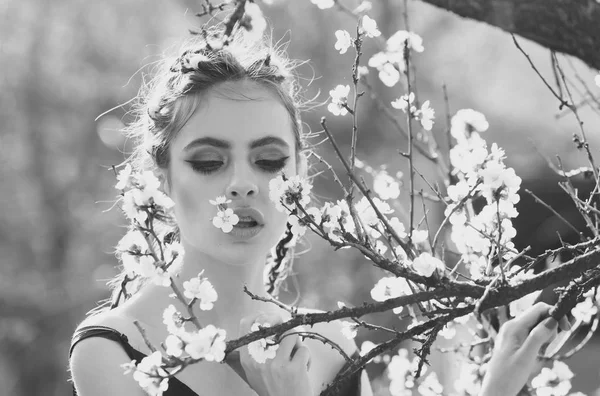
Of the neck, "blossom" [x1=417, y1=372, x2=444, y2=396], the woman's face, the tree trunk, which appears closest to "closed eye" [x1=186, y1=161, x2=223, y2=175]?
the woman's face

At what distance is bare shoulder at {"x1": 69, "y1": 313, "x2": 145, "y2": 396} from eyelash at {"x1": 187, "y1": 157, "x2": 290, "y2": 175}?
39cm

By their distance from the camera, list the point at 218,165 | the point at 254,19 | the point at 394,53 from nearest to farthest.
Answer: the point at 254,19 → the point at 394,53 → the point at 218,165

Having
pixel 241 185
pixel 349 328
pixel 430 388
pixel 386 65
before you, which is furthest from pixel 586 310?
pixel 241 185

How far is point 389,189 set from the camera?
172 centimetres

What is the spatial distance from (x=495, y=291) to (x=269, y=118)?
74cm

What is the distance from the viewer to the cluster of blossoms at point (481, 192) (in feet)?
4.06

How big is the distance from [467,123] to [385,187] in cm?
28

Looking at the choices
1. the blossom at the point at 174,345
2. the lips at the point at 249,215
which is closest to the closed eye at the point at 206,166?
the lips at the point at 249,215

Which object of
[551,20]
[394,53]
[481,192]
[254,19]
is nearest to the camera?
[551,20]

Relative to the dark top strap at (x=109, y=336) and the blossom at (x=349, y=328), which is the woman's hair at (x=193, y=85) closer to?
the dark top strap at (x=109, y=336)

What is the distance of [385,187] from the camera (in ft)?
5.73

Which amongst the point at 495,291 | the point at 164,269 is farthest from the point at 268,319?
the point at 495,291

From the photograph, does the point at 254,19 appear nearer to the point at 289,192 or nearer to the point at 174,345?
the point at 289,192

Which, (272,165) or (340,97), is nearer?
(340,97)
